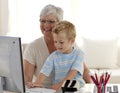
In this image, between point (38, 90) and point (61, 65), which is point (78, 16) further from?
point (38, 90)

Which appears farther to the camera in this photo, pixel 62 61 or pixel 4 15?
pixel 4 15

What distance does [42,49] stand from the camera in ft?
7.41

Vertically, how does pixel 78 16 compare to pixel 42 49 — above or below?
above

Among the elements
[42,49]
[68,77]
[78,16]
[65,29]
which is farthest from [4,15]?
[68,77]

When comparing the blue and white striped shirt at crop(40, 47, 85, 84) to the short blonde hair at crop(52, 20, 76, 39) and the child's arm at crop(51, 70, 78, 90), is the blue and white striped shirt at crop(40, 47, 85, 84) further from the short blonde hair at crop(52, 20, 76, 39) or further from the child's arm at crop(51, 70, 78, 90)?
the short blonde hair at crop(52, 20, 76, 39)

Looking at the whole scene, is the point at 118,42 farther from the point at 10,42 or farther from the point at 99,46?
→ the point at 10,42

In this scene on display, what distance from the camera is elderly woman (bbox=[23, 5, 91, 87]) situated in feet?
7.21

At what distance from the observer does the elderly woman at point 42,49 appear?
7.21 feet

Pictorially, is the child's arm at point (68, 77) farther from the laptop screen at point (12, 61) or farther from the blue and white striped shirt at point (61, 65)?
the laptop screen at point (12, 61)

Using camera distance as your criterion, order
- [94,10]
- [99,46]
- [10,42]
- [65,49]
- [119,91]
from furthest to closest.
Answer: [94,10], [99,46], [65,49], [119,91], [10,42]

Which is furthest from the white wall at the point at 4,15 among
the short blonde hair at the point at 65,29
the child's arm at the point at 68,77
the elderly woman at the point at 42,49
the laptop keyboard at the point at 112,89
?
the laptop keyboard at the point at 112,89

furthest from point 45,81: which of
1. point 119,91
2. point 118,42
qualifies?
point 118,42

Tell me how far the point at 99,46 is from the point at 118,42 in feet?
1.23

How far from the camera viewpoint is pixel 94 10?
14.0 feet
